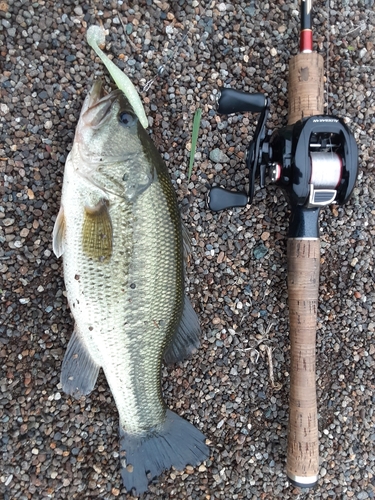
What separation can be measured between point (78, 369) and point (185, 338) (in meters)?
0.59

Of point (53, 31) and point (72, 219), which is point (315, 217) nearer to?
point (72, 219)

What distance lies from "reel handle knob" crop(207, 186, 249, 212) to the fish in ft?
0.97

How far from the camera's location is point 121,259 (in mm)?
1985

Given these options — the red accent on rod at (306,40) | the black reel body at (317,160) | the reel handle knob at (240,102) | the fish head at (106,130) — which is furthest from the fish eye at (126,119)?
the red accent on rod at (306,40)

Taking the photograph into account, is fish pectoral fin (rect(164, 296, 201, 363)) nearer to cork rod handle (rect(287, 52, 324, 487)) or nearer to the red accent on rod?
cork rod handle (rect(287, 52, 324, 487))

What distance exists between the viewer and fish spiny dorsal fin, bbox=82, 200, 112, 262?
1.97 metres

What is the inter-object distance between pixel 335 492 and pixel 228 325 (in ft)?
4.18

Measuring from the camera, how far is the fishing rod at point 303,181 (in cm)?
210

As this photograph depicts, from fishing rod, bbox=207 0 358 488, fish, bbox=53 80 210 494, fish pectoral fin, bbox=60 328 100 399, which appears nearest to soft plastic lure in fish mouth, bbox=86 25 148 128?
fish, bbox=53 80 210 494

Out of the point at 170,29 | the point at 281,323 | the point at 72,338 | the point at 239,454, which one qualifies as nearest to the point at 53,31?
the point at 170,29

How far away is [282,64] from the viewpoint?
8.45 ft

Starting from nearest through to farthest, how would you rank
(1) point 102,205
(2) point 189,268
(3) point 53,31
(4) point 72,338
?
(1) point 102,205 < (4) point 72,338 < (3) point 53,31 < (2) point 189,268

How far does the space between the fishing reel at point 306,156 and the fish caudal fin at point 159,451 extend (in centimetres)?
140

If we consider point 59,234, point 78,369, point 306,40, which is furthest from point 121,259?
point 306,40
